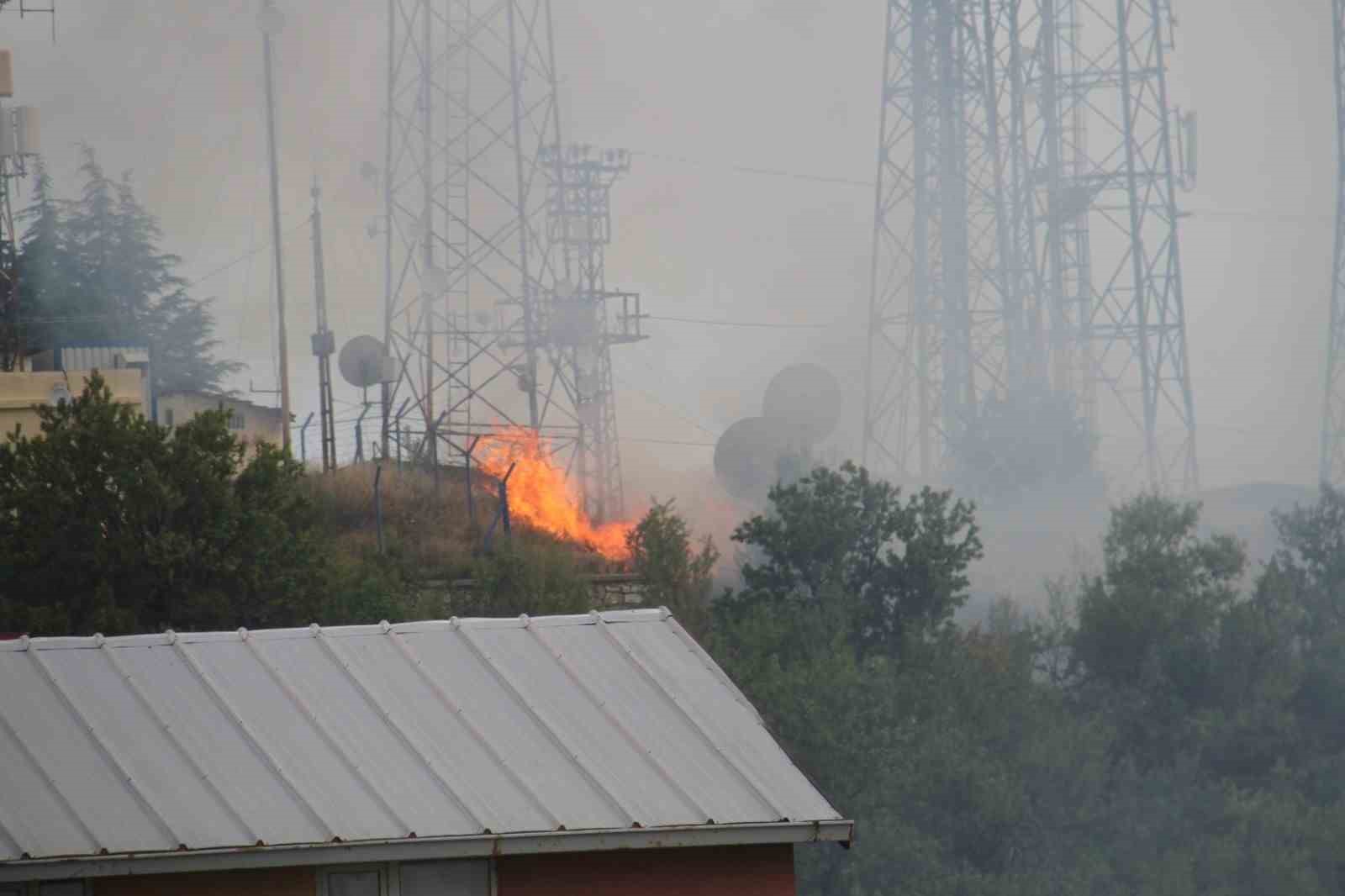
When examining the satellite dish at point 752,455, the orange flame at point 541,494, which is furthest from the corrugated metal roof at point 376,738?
the satellite dish at point 752,455

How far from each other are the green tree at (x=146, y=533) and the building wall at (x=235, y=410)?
10.7 meters

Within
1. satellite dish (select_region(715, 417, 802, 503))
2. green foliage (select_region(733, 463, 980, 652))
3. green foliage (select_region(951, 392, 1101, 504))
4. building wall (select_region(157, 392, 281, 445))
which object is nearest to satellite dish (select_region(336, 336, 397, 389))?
building wall (select_region(157, 392, 281, 445))

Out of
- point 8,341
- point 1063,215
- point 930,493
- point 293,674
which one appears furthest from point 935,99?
point 293,674

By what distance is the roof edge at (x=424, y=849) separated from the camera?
13117 mm

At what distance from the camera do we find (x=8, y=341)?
48188 millimetres

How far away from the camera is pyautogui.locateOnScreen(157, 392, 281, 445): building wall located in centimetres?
4650

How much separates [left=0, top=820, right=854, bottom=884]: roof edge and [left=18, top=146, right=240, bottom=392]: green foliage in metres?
44.9

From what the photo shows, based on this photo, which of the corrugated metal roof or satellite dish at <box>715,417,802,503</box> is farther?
satellite dish at <box>715,417,802,503</box>

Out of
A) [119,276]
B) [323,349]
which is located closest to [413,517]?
[323,349]

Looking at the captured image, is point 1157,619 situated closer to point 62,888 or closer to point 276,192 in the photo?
point 276,192

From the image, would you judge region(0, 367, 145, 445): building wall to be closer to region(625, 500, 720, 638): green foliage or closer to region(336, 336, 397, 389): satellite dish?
region(336, 336, 397, 389): satellite dish

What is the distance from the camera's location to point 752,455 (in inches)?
2138

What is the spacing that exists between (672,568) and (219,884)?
27789mm

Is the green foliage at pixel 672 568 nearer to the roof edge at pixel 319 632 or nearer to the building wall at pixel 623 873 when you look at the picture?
the roof edge at pixel 319 632
